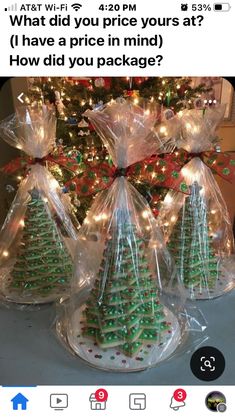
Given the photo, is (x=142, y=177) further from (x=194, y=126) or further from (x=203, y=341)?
(x=203, y=341)

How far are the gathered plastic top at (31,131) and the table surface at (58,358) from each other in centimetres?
52

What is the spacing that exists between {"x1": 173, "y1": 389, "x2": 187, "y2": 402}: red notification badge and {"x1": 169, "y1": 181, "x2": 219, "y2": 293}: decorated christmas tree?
43 centimetres

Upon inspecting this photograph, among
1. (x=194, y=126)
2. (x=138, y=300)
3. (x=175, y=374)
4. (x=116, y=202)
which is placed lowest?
(x=175, y=374)

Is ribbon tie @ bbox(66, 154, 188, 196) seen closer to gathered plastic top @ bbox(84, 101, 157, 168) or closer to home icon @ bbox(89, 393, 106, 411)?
gathered plastic top @ bbox(84, 101, 157, 168)

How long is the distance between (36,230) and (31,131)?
0.32 metres

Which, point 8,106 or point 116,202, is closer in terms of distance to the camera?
point 116,202

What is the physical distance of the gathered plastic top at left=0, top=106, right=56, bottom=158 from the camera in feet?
3.91

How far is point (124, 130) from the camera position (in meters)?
0.93

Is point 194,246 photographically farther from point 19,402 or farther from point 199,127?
point 19,402

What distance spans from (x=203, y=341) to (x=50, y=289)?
50 cm

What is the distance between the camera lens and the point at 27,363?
918 mm

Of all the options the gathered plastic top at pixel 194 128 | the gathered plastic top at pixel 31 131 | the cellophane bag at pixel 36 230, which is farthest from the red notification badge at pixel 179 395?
the gathered plastic top at pixel 31 131

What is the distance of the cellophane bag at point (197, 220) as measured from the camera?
3.92ft
